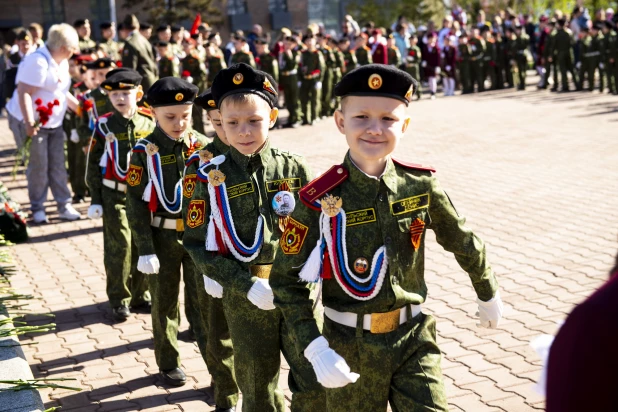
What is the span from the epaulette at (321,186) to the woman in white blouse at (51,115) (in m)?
7.30

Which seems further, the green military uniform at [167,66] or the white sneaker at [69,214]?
the green military uniform at [167,66]

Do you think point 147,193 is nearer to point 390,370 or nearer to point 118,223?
point 118,223

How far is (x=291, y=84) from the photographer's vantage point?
66.3ft

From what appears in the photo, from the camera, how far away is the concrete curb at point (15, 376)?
4582 millimetres

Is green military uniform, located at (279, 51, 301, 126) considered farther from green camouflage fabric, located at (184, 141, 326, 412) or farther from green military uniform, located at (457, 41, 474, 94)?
green camouflage fabric, located at (184, 141, 326, 412)

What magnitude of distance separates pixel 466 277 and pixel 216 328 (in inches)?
133

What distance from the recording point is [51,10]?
40438mm

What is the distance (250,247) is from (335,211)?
3.45ft

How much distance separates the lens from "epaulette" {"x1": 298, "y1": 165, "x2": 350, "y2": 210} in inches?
137

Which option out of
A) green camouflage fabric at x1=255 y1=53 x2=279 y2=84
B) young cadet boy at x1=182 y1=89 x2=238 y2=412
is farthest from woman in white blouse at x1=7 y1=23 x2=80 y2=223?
green camouflage fabric at x1=255 y1=53 x2=279 y2=84

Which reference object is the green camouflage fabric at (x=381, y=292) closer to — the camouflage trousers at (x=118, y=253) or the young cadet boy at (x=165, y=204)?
the young cadet boy at (x=165, y=204)

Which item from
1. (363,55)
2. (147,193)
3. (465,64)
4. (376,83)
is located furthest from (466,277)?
(465,64)

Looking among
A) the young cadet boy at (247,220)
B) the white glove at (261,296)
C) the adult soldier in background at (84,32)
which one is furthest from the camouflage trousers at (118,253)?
the adult soldier in background at (84,32)

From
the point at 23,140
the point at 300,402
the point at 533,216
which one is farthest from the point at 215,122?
the point at 23,140
